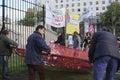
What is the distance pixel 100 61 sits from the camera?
348 inches

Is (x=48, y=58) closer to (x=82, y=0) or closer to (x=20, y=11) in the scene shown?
(x=20, y=11)

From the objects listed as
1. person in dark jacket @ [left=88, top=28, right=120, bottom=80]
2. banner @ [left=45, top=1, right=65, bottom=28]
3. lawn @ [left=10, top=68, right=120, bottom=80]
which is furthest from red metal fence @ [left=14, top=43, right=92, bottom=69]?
banner @ [left=45, top=1, right=65, bottom=28]

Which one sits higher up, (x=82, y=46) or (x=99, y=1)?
(x=99, y=1)

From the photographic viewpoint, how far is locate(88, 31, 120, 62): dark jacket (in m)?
8.84

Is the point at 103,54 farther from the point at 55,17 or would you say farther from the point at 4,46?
the point at 55,17

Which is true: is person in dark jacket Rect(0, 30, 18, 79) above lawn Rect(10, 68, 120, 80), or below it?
above

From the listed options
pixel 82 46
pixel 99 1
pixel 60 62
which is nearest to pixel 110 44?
pixel 60 62

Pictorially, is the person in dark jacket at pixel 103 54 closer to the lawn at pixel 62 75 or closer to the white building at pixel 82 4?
the lawn at pixel 62 75

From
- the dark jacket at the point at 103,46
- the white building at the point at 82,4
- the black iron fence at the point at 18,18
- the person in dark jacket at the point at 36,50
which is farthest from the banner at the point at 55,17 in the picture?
the white building at the point at 82,4

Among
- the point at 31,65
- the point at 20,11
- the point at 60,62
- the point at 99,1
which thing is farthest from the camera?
the point at 99,1

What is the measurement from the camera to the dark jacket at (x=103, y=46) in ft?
29.0

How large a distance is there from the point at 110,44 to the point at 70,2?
6074 inches

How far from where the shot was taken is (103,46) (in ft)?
29.1

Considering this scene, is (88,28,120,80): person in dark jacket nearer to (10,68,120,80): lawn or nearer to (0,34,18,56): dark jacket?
(0,34,18,56): dark jacket
